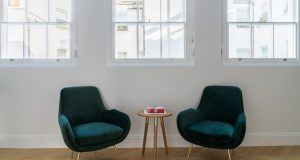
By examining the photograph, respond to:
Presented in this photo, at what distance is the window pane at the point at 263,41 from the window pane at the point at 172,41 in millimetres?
1116

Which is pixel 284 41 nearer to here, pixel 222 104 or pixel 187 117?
pixel 222 104

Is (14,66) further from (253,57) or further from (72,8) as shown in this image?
(253,57)

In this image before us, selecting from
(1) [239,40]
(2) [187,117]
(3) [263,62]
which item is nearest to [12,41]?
(2) [187,117]

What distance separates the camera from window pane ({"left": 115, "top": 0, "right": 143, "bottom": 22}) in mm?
3734

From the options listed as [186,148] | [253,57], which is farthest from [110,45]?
[253,57]

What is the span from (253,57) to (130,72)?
6.03ft

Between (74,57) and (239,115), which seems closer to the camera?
(239,115)

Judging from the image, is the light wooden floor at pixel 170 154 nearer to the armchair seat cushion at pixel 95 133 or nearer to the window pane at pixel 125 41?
the armchair seat cushion at pixel 95 133

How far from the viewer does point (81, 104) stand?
3.37m

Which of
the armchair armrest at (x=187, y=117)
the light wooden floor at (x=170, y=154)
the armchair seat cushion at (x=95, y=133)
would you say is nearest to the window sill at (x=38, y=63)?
the armchair seat cushion at (x=95, y=133)

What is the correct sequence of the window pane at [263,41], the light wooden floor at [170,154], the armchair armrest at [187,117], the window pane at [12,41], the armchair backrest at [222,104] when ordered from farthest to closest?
the window pane at [263,41], the window pane at [12,41], the armchair backrest at [222,104], the light wooden floor at [170,154], the armchair armrest at [187,117]

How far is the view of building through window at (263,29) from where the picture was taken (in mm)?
3787

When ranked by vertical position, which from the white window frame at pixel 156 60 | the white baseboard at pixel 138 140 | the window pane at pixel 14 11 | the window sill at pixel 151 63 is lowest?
the white baseboard at pixel 138 140

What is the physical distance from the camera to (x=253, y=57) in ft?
12.5
